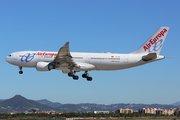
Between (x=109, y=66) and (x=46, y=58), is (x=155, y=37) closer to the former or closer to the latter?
(x=109, y=66)

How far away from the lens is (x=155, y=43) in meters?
67.1

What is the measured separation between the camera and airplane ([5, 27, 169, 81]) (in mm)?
64688

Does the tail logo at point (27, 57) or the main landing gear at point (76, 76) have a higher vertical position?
the tail logo at point (27, 57)

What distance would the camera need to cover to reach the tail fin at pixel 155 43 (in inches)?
2630

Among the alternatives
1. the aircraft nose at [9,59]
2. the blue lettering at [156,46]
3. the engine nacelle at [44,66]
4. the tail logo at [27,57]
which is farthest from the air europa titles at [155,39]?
the aircraft nose at [9,59]

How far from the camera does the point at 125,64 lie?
64938mm

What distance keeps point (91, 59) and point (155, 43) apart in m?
12.7

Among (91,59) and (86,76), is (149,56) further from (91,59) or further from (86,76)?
(86,76)

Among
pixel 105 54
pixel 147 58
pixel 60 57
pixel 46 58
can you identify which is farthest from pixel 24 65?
pixel 147 58

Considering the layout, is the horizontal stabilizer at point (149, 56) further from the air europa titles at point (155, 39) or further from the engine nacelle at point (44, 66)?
the engine nacelle at point (44, 66)

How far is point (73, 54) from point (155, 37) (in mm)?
16352

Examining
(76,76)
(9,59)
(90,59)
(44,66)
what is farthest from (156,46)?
(9,59)

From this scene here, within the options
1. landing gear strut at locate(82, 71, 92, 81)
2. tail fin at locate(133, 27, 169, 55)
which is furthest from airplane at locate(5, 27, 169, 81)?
landing gear strut at locate(82, 71, 92, 81)

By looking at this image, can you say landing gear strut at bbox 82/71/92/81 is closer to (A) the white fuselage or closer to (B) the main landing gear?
(B) the main landing gear
